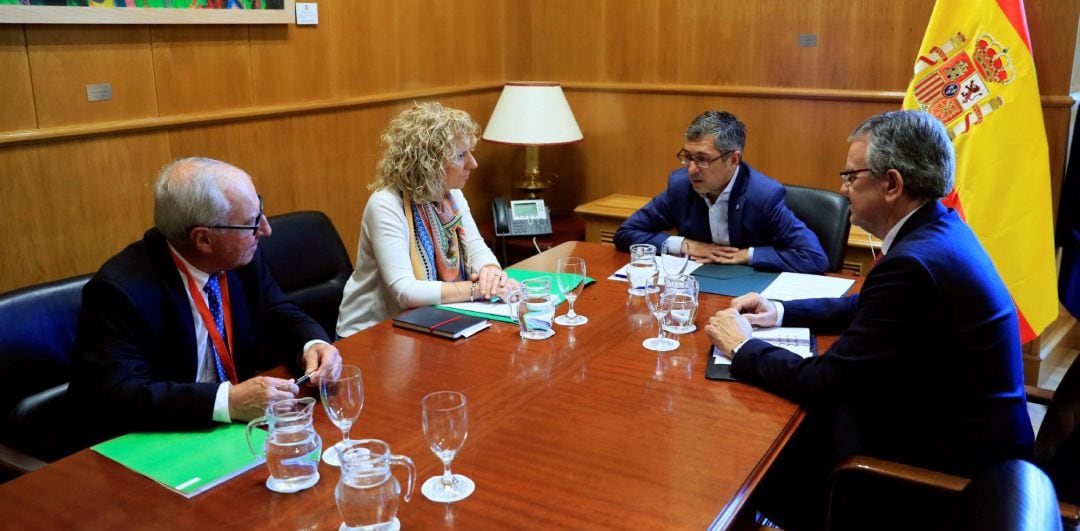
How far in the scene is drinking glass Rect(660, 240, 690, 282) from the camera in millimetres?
2521

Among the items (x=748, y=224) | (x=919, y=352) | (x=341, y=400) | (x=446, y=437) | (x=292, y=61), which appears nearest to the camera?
(x=446, y=437)

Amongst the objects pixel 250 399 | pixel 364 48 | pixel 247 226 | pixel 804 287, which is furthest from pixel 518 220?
pixel 250 399

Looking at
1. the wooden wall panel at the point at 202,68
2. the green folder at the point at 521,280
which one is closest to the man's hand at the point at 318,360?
the green folder at the point at 521,280

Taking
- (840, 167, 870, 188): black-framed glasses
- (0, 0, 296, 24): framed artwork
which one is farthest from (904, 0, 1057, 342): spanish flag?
(0, 0, 296, 24): framed artwork

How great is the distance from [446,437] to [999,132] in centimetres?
287

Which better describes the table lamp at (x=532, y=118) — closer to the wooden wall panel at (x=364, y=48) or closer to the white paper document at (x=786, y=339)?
the wooden wall panel at (x=364, y=48)

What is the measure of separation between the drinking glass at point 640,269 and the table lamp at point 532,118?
183 centimetres

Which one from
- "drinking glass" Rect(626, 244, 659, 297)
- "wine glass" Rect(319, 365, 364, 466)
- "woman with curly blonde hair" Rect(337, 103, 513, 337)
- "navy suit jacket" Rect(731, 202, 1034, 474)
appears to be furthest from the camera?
"woman with curly blonde hair" Rect(337, 103, 513, 337)

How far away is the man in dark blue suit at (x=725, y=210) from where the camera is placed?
2.73 m

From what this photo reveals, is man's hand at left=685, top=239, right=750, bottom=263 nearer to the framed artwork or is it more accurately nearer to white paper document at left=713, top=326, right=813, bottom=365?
white paper document at left=713, top=326, right=813, bottom=365

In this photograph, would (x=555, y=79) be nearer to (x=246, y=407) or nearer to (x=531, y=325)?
(x=531, y=325)

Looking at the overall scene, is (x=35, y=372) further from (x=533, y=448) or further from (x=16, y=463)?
(x=533, y=448)

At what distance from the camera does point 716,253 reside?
2719mm

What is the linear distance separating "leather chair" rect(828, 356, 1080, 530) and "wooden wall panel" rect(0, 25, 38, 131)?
96.3 inches
